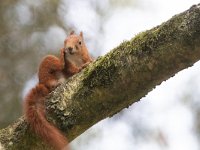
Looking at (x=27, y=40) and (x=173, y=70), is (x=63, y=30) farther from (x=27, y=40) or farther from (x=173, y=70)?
(x=173, y=70)

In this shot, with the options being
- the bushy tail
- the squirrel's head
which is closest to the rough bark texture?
the bushy tail

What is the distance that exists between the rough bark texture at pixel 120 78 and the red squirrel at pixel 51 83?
6 cm

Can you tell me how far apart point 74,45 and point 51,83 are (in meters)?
0.94

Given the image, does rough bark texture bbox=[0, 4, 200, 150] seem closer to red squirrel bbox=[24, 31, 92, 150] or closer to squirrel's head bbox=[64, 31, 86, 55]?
red squirrel bbox=[24, 31, 92, 150]

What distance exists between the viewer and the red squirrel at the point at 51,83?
9.75 feet

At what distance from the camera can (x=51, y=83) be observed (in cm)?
344

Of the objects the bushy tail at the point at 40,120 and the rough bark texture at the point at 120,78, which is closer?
the rough bark texture at the point at 120,78

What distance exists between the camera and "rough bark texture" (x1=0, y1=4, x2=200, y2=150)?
2.57m

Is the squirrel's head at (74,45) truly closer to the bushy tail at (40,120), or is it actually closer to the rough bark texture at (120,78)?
the bushy tail at (40,120)

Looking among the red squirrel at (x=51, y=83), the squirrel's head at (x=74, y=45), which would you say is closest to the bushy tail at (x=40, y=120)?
the red squirrel at (x=51, y=83)

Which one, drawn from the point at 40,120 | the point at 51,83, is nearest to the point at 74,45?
the point at 51,83

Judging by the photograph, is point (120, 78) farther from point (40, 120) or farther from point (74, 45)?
point (74, 45)

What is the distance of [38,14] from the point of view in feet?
18.5

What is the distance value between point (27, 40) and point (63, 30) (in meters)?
0.44
